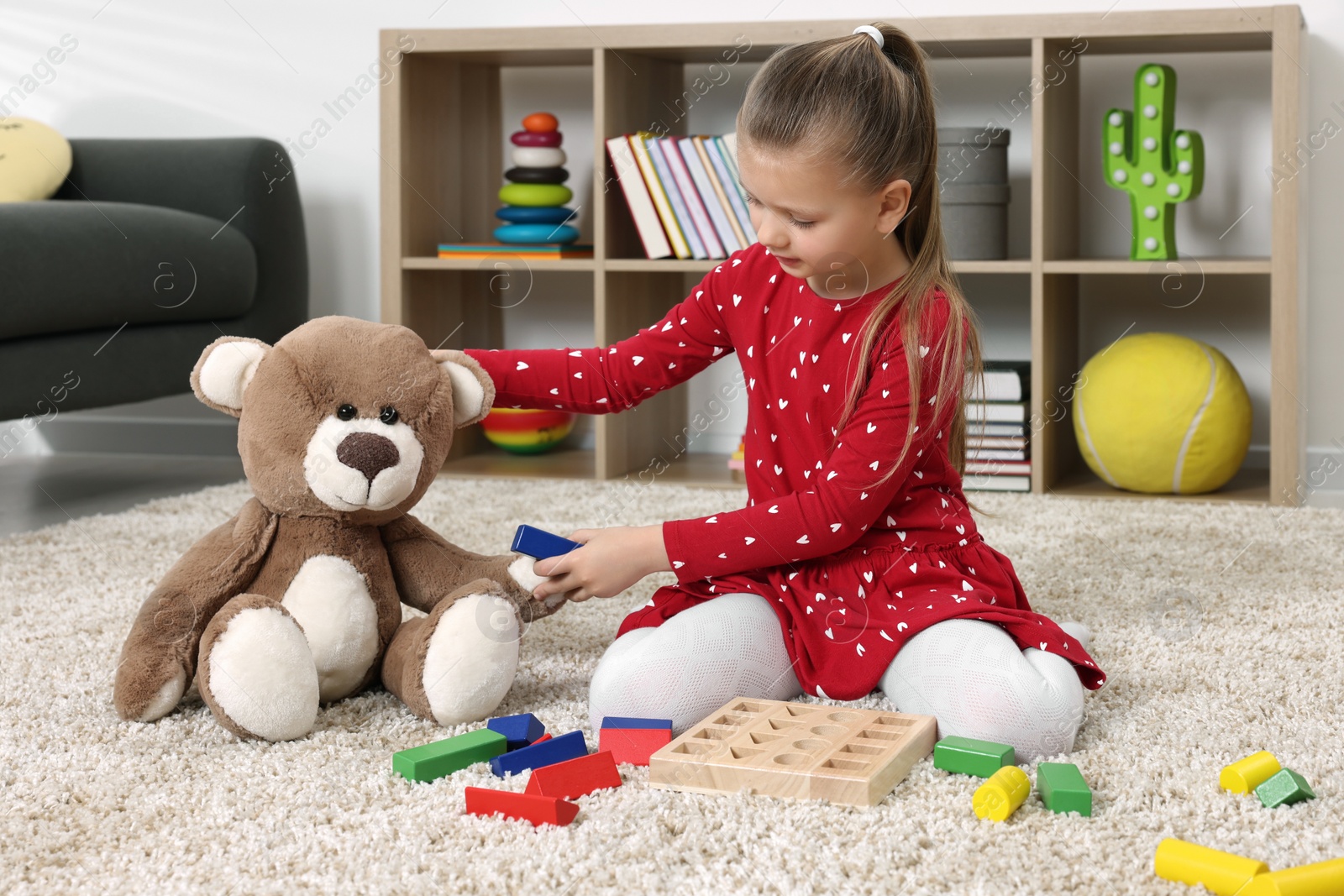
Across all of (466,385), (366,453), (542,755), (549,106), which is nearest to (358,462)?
(366,453)

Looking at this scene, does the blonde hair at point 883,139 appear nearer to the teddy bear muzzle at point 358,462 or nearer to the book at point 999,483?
the teddy bear muzzle at point 358,462

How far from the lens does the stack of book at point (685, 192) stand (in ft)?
6.23

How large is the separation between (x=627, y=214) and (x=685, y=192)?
Answer: 0.52 feet

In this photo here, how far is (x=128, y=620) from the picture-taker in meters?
1.12

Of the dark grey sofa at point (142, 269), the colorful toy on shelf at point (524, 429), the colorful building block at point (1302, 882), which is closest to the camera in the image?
the colorful building block at point (1302, 882)

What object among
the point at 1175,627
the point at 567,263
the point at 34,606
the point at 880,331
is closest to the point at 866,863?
the point at 880,331

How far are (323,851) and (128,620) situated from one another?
0.55 m

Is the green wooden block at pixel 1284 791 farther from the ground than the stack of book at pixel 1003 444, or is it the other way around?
the stack of book at pixel 1003 444

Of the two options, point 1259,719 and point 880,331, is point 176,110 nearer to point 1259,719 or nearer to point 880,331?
point 880,331

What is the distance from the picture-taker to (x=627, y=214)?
2.04 m

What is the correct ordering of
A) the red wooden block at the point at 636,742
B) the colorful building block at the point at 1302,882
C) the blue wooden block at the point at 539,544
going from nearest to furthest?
the colorful building block at the point at 1302,882 < the red wooden block at the point at 636,742 < the blue wooden block at the point at 539,544

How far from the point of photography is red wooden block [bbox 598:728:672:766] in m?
0.80

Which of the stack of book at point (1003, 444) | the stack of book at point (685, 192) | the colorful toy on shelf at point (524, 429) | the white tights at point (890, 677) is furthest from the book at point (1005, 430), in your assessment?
the white tights at point (890, 677)

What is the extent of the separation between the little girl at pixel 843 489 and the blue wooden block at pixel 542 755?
7 cm
